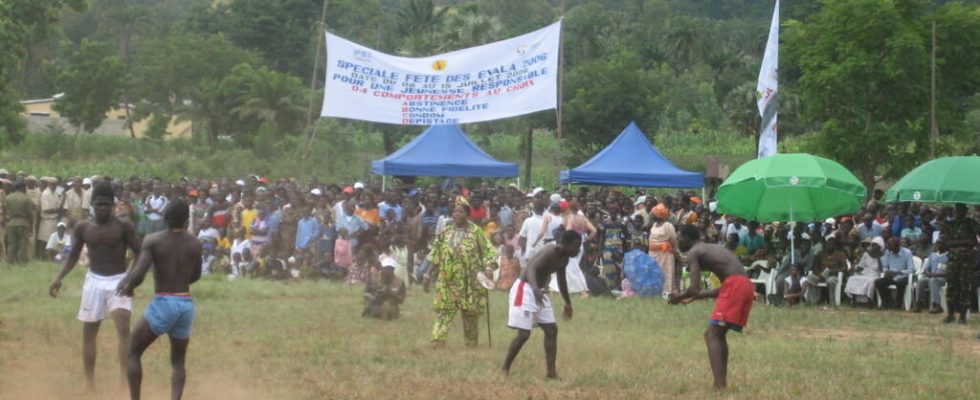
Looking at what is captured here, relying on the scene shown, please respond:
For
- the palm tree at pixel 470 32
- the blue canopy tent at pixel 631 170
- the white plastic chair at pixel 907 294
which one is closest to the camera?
the white plastic chair at pixel 907 294

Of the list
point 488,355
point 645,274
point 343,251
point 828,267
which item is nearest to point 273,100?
point 343,251

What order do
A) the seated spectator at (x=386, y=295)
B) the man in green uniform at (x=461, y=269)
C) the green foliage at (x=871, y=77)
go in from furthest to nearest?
1. the green foliage at (x=871, y=77)
2. the seated spectator at (x=386, y=295)
3. the man in green uniform at (x=461, y=269)

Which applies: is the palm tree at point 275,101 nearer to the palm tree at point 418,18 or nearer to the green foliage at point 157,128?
the green foliage at point 157,128

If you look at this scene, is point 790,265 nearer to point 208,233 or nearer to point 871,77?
point 871,77

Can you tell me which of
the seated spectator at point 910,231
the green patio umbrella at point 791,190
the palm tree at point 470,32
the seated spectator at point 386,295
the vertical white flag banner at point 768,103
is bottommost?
the seated spectator at point 386,295

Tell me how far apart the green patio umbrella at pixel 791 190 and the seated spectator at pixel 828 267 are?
478 mm

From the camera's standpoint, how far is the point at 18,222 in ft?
81.7

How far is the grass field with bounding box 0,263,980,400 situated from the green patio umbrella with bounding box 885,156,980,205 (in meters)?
1.73

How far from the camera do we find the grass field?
11789 millimetres

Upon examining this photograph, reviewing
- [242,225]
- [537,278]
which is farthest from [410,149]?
[537,278]

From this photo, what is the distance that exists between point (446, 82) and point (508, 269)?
181 inches

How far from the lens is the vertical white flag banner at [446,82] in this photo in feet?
83.9

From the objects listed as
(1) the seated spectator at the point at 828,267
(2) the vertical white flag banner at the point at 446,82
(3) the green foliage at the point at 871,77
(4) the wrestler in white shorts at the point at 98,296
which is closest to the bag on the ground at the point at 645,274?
(1) the seated spectator at the point at 828,267

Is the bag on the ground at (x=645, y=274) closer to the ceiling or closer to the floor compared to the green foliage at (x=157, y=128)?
closer to the floor
